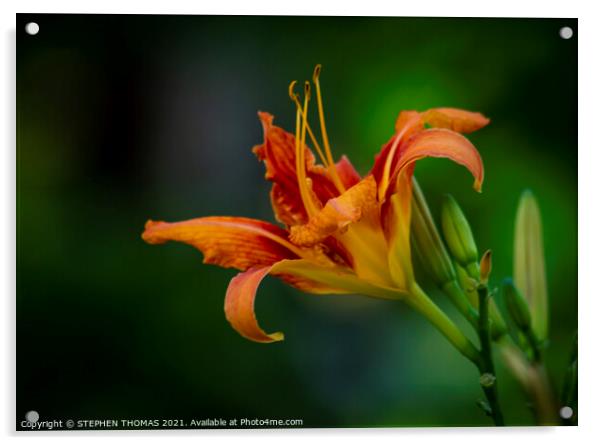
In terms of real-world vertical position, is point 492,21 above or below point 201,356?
above

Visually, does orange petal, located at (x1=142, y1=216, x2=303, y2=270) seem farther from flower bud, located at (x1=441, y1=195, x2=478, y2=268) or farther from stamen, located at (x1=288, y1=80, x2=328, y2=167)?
flower bud, located at (x1=441, y1=195, x2=478, y2=268)

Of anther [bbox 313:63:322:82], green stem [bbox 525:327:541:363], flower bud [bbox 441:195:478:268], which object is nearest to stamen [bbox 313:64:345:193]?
anther [bbox 313:63:322:82]

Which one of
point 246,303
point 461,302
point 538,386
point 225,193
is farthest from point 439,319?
point 225,193

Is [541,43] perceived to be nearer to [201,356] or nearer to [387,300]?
[387,300]

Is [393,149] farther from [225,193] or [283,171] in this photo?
[225,193]

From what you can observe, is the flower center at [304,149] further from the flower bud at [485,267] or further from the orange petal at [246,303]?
the flower bud at [485,267]

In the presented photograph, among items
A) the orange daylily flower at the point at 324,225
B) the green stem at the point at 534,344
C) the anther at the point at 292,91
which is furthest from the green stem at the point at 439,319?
the anther at the point at 292,91

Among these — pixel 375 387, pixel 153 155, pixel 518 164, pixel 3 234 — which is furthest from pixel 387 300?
pixel 3 234
